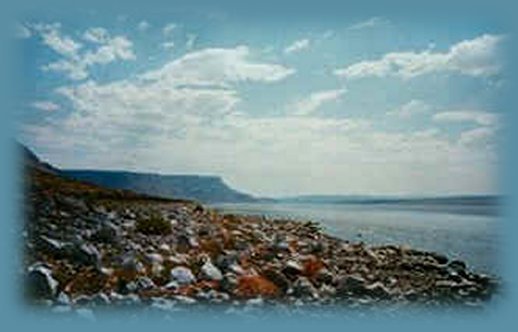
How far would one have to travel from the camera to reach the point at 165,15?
402cm

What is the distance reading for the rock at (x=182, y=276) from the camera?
4.00 metres

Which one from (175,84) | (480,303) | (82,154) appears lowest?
(480,303)

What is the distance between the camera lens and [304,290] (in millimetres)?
4023

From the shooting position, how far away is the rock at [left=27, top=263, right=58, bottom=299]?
3.86 meters

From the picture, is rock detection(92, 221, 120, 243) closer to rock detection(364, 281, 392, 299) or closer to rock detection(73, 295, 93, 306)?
rock detection(73, 295, 93, 306)

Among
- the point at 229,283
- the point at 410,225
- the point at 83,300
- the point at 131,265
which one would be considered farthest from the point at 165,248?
the point at 410,225

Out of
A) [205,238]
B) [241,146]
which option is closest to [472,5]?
[241,146]

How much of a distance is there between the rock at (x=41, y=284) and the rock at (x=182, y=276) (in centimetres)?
46

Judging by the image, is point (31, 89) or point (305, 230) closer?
Result: point (31, 89)

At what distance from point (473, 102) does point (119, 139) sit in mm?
1447

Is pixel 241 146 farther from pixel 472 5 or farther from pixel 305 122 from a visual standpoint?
pixel 472 5

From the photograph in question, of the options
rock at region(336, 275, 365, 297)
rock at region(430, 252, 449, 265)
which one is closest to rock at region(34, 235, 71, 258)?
rock at region(336, 275, 365, 297)

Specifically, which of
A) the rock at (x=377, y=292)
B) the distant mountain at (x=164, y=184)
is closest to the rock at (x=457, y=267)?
the rock at (x=377, y=292)

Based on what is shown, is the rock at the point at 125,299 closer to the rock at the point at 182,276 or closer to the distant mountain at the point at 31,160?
the rock at the point at 182,276
